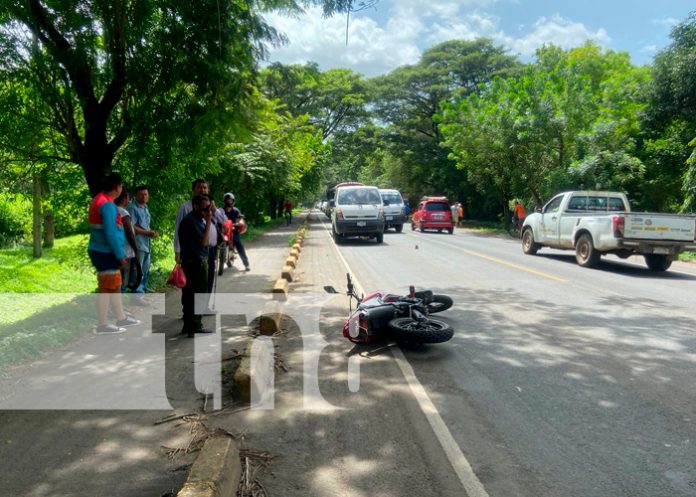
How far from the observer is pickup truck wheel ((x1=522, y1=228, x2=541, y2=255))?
646 inches

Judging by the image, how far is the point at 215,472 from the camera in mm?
2893

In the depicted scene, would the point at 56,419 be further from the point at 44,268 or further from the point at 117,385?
the point at 44,268

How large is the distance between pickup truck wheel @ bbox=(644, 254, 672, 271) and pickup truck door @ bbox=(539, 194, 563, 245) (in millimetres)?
2650

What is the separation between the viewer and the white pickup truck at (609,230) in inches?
458

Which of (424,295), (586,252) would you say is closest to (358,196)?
(586,252)

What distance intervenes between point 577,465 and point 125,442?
9.82ft

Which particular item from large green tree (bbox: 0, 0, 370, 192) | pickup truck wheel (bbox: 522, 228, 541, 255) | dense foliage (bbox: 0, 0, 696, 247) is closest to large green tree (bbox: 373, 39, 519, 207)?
dense foliage (bbox: 0, 0, 696, 247)

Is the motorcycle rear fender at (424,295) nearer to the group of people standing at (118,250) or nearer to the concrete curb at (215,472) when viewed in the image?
the group of people standing at (118,250)

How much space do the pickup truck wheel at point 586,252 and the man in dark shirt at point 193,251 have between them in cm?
1001

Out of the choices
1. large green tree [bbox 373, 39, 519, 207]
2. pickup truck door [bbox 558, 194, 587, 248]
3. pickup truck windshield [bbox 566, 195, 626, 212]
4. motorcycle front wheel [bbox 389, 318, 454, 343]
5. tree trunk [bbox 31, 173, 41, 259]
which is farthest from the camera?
large green tree [bbox 373, 39, 519, 207]

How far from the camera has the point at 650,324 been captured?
6.80 metres

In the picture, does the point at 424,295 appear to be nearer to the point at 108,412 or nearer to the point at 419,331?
the point at 419,331

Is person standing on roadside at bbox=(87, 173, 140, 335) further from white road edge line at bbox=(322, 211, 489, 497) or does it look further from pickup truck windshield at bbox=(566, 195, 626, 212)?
pickup truck windshield at bbox=(566, 195, 626, 212)

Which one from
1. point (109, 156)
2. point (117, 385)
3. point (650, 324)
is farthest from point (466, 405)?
point (109, 156)
